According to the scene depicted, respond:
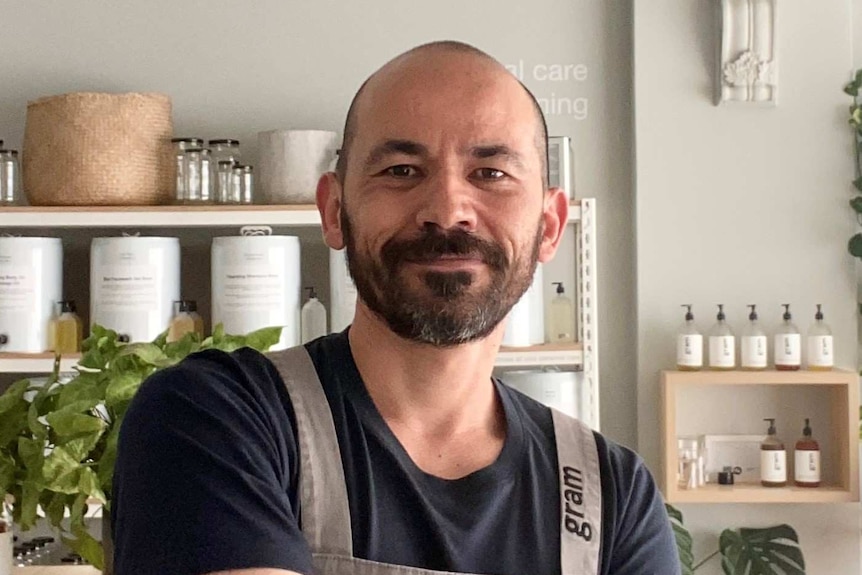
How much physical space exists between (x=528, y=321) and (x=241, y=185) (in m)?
0.70

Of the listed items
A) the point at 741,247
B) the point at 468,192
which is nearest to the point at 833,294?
the point at 741,247

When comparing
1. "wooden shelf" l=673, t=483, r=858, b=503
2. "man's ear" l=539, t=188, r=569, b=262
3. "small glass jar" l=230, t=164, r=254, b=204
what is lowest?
"wooden shelf" l=673, t=483, r=858, b=503

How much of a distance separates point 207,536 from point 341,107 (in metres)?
2.00

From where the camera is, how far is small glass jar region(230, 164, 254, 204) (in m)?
2.53

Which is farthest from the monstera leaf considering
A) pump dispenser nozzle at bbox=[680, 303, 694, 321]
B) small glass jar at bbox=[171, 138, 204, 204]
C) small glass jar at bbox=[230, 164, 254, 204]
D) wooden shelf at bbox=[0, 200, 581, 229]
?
small glass jar at bbox=[171, 138, 204, 204]

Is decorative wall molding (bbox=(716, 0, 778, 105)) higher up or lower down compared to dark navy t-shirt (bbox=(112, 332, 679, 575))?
higher up

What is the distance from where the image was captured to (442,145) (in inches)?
38.8

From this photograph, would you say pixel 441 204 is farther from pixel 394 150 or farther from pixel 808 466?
pixel 808 466

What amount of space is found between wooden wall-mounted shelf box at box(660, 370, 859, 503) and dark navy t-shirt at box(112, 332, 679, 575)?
152 centimetres

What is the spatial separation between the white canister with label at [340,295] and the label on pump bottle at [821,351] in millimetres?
1018

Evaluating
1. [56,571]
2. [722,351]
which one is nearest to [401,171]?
[56,571]

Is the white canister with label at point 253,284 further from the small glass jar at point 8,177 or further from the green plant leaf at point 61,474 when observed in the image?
the green plant leaf at point 61,474

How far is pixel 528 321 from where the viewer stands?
8.16 ft

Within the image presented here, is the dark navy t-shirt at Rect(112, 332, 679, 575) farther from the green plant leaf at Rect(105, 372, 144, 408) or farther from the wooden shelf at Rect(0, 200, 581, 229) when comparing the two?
the wooden shelf at Rect(0, 200, 581, 229)
